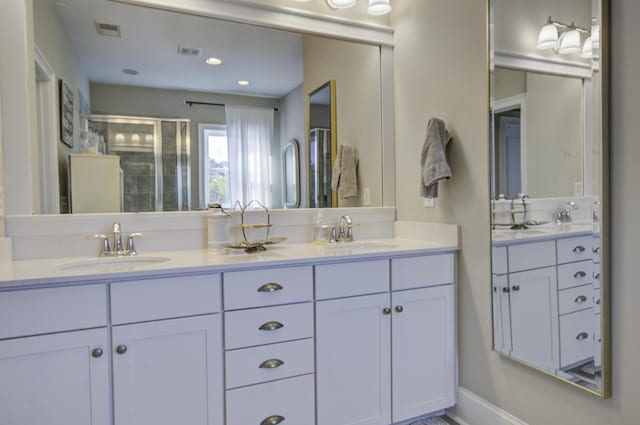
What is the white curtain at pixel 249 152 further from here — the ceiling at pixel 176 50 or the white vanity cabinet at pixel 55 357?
the white vanity cabinet at pixel 55 357

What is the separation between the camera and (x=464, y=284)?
1.89 metres

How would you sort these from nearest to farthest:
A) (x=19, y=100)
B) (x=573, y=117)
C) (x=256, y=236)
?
Answer: (x=573, y=117) → (x=19, y=100) → (x=256, y=236)

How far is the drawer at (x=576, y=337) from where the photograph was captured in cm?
133

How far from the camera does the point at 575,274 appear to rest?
4.59 ft

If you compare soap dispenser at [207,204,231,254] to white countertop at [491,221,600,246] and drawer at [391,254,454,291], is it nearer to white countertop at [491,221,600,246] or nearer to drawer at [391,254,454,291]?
drawer at [391,254,454,291]

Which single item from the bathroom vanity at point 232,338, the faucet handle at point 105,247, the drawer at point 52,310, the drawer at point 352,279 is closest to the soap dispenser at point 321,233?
the bathroom vanity at point 232,338

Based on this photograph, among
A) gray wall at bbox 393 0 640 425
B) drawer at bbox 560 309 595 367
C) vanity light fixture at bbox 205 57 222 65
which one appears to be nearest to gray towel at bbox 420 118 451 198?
gray wall at bbox 393 0 640 425

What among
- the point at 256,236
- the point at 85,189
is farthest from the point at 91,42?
the point at 256,236

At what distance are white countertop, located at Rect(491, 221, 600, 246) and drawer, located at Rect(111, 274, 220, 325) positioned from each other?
1.22 metres

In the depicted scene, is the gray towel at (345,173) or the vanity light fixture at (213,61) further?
the gray towel at (345,173)

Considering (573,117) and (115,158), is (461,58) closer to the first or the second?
(573,117)

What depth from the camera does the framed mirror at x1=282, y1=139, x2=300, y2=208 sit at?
2.16 m

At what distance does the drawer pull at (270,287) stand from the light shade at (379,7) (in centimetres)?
173

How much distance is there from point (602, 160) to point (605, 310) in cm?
50
